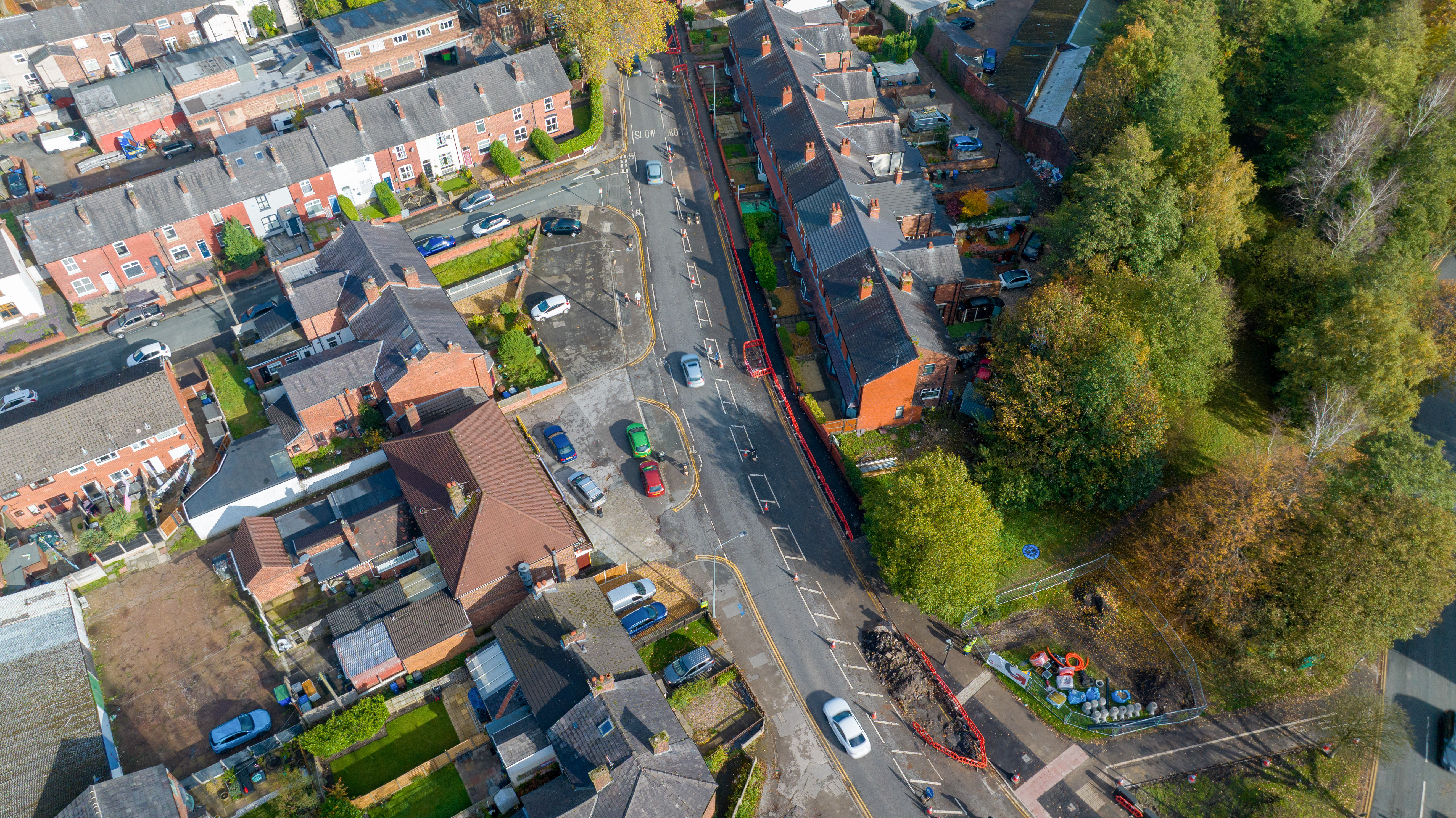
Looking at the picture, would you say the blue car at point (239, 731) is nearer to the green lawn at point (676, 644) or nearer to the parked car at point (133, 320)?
the green lawn at point (676, 644)

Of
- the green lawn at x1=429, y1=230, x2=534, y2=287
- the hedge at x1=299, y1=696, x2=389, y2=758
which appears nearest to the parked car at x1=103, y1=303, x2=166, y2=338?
the green lawn at x1=429, y1=230, x2=534, y2=287

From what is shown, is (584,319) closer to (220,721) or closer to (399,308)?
(399,308)

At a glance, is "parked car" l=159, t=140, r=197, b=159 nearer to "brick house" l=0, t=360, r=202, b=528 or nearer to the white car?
the white car

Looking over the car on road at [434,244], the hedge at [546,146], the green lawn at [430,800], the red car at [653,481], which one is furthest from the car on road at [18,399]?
the hedge at [546,146]

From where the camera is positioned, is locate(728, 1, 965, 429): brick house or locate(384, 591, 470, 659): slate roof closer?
locate(384, 591, 470, 659): slate roof

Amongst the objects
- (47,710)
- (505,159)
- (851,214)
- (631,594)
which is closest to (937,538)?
(631,594)

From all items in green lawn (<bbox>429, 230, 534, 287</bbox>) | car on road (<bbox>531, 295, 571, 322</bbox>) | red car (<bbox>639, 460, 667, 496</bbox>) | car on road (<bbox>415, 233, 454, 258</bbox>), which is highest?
car on road (<bbox>415, 233, 454, 258</bbox>)
